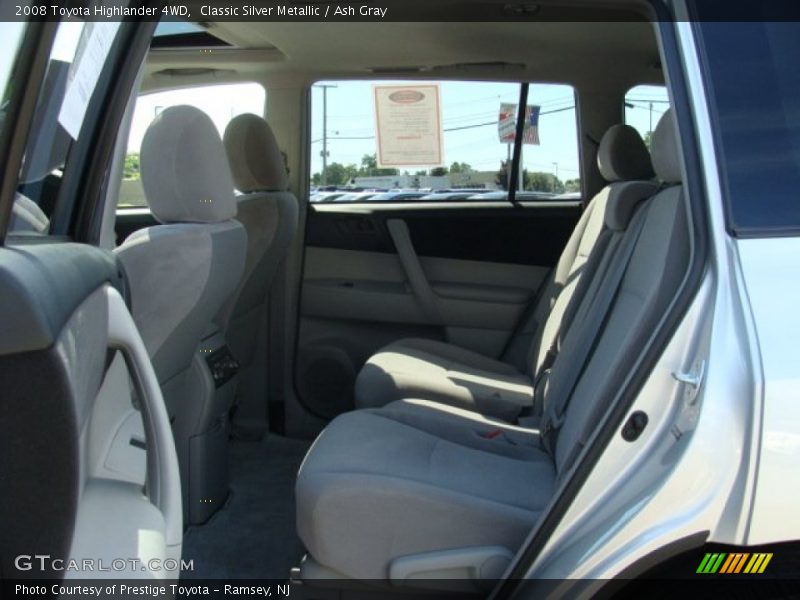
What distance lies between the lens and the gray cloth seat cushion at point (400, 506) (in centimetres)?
152

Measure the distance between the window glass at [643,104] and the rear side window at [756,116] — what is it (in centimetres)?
169

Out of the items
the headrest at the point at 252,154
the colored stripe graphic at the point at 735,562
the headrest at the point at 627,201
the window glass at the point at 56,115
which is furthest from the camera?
the headrest at the point at 252,154

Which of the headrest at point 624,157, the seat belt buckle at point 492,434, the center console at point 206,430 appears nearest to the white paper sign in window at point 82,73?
the center console at point 206,430

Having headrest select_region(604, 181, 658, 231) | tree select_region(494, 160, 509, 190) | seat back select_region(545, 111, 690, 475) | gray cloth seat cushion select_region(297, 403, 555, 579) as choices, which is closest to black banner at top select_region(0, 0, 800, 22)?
seat back select_region(545, 111, 690, 475)

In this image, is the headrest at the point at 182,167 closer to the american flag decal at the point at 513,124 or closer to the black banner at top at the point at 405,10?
the black banner at top at the point at 405,10

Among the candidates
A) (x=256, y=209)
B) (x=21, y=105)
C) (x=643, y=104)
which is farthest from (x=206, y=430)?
(x=643, y=104)

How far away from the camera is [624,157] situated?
2535 millimetres

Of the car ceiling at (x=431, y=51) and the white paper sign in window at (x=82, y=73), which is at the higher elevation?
the car ceiling at (x=431, y=51)

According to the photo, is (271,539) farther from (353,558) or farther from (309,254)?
(309,254)

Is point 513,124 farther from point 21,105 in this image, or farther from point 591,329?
point 21,105

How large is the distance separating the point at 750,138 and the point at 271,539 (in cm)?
171

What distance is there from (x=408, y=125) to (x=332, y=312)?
2.84 ft

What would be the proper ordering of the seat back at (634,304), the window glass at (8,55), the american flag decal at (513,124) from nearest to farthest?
the window glass at (8,55), the seat back at (634,304), the american flag decal at (513,124)

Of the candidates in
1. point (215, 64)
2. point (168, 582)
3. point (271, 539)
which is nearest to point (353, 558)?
point (168, 582)
